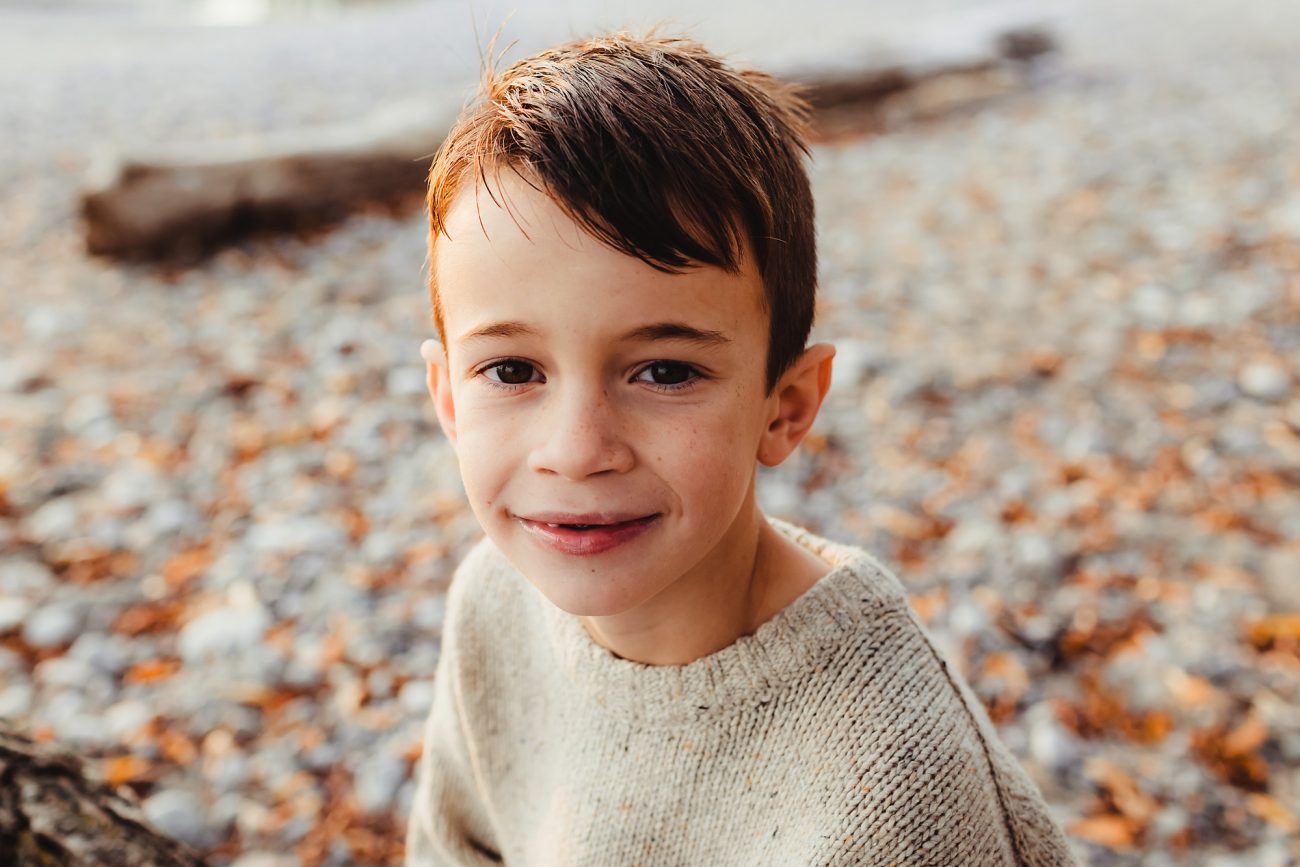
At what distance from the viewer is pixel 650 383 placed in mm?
1177

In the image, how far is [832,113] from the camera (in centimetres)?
771

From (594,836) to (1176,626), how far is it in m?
1.90

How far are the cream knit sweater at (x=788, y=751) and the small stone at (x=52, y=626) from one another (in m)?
1.77

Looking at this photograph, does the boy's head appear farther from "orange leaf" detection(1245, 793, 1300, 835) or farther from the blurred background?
"orange leaf" detection(1245, 793, 1300, 835)

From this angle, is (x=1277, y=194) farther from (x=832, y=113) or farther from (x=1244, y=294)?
(x=832, y=113)

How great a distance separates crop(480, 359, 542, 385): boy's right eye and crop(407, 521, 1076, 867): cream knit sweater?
461 mm

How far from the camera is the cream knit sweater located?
4.13 ft

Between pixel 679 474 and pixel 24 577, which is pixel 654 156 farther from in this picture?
pixel 24 577

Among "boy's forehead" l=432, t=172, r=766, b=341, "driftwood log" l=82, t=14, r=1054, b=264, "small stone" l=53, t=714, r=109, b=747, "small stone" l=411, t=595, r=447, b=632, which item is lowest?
"small stone" l=411, t=595, r=447, b=632

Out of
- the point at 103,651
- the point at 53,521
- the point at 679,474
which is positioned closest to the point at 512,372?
the point at 679,474

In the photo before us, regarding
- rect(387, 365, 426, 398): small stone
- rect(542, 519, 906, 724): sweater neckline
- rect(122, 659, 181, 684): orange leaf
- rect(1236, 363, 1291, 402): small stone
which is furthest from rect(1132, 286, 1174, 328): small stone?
rect(122, 659, 181, 684): orange leaf

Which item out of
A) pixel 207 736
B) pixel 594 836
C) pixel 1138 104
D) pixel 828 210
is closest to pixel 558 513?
pixel 594 836

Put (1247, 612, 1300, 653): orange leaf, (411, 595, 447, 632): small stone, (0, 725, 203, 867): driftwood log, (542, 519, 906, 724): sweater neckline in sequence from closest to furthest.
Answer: (542, 519, 906, 724): sweater neckline, (0, 725, 203, 867): driftwood log, (1247, 612, 1300, 653): orange leaf, (411, 595, 447, 632): small stone

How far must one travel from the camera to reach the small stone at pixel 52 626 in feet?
8.96
